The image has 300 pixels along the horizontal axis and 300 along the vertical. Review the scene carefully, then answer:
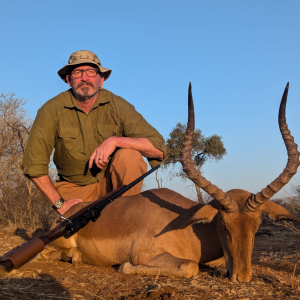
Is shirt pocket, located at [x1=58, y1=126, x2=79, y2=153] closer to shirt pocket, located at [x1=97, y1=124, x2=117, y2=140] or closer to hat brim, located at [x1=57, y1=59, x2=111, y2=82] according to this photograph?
shirt pocket, located at [x1=97, y1=124, x2=117, y2=140]

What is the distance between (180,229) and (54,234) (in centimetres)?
142

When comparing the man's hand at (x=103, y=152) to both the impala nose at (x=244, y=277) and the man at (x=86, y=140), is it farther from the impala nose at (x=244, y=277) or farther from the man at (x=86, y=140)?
the impala nose at (x=244, y=277)

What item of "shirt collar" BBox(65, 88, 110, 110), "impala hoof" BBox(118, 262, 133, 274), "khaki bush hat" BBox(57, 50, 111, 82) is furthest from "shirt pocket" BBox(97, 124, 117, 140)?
"impala hoof" BBox(118, 262, 133, 274)

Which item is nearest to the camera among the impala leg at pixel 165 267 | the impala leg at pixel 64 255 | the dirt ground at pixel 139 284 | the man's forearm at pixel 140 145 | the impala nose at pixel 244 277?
the dirt ground at pixel 139 284

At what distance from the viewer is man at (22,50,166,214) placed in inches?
229

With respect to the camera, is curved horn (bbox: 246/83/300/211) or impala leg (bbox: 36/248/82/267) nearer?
curved horn (bbox: 246/83/300/211)

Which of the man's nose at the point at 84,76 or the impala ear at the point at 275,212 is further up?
the man's nose at the point at 84,76

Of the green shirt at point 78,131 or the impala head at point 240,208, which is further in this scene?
the green shirt at point 78,131

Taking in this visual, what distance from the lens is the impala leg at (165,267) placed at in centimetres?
409

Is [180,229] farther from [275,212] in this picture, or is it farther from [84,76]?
[84,76]

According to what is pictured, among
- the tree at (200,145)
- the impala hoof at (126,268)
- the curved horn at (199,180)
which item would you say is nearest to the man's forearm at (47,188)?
the impala hoof at (126,268)

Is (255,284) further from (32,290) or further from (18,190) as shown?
(18,190)

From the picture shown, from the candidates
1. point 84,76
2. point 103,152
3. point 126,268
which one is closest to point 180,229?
point 126,268

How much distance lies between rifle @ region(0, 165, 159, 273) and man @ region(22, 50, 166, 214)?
0.62m
